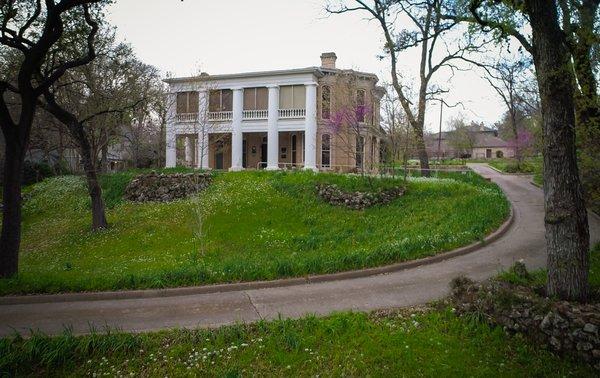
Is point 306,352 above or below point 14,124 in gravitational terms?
below

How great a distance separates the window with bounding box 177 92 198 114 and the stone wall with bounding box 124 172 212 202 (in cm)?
728

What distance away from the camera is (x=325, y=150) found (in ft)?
101

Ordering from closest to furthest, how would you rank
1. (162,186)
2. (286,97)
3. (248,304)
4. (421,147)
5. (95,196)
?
(248,304) < (95,196) < (162,186) < (421,147) < (286,97)

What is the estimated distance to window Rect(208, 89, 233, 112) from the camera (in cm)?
3108

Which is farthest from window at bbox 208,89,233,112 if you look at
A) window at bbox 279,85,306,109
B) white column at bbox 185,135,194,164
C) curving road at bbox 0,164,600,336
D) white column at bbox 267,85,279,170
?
curving road at bbox 0,164,600,336

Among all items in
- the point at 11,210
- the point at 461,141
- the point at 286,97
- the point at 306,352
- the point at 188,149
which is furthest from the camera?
the point at 461,141

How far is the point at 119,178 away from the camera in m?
25.8

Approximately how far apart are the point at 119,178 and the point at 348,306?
73.5 feet

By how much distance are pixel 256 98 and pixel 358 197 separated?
16.4m

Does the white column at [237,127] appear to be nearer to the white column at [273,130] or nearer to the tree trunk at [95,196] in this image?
the white column at [273,130]

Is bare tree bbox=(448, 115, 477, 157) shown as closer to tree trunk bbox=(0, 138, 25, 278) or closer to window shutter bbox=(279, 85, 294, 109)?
window shutter bbox=(279, 85, 294, 109)

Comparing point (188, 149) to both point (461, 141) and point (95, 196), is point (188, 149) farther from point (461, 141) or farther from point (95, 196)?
point (461, 141)

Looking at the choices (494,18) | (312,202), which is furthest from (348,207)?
(494,18)

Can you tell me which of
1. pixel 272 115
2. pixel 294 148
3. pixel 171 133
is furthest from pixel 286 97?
pixel 171 133
